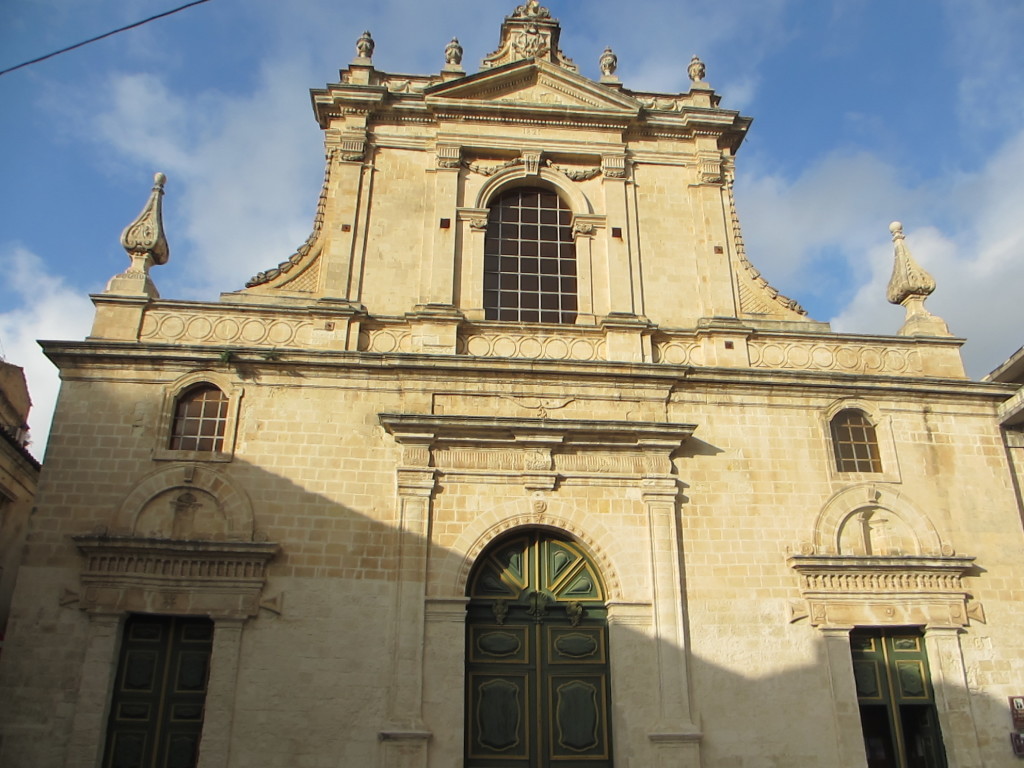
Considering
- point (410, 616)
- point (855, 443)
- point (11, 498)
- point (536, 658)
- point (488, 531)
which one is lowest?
point (536, 658)

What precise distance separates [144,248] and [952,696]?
1236cm

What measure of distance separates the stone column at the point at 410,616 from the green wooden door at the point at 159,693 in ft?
7.47

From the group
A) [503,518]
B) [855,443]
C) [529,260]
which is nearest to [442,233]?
[529,260]

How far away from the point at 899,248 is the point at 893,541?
4.85m

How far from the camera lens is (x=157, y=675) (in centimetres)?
1070

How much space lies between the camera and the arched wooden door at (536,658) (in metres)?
10.7

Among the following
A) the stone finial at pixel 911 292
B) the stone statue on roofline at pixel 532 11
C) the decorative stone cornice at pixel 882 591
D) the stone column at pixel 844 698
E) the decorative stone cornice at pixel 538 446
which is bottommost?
the stone column at pixel 844 698

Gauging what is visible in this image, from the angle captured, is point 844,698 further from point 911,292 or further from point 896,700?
point 911,292

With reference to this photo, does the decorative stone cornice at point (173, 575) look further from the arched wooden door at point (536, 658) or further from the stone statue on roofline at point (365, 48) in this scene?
the stone statue on roofline at point (365, 48)

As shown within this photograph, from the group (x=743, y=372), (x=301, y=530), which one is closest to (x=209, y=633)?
(x=301, y=530)

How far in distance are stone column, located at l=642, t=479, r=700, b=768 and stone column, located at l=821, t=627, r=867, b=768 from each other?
5.91 ft

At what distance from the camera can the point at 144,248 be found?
12812mm

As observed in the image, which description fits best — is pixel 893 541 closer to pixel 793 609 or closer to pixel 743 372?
pixel 793 609

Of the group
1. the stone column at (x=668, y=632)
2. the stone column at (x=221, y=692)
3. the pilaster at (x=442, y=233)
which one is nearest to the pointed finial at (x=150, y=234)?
the pilaster at (x=442, y=233)
